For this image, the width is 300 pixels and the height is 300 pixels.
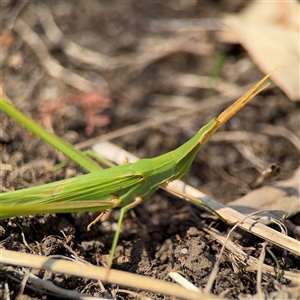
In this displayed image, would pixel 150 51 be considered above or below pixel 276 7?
below

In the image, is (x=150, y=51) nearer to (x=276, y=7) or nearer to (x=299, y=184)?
(x=276, y=7)

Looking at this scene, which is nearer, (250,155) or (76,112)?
→ (250,155)

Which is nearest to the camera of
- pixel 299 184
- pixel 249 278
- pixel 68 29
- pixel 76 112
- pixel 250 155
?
pixel 249 278

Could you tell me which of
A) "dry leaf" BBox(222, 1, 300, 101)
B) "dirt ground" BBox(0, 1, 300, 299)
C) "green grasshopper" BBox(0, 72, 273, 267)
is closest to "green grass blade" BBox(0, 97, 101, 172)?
"dirt ground" BBox(0, 1, 300, 299)

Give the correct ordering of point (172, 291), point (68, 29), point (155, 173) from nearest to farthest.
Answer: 1. point (172, 291)
2. point (155, 173)
3. point (68, 29)

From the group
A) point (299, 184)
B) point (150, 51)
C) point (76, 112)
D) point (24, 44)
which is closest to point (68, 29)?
point (24, 44)

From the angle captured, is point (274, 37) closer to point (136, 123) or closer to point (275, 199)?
point (136, 123)

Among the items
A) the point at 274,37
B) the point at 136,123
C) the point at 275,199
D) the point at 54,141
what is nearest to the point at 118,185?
the point at 54,141

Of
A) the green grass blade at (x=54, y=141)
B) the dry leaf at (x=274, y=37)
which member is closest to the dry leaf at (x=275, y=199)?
the green grass blade at (x=54, y=141)
